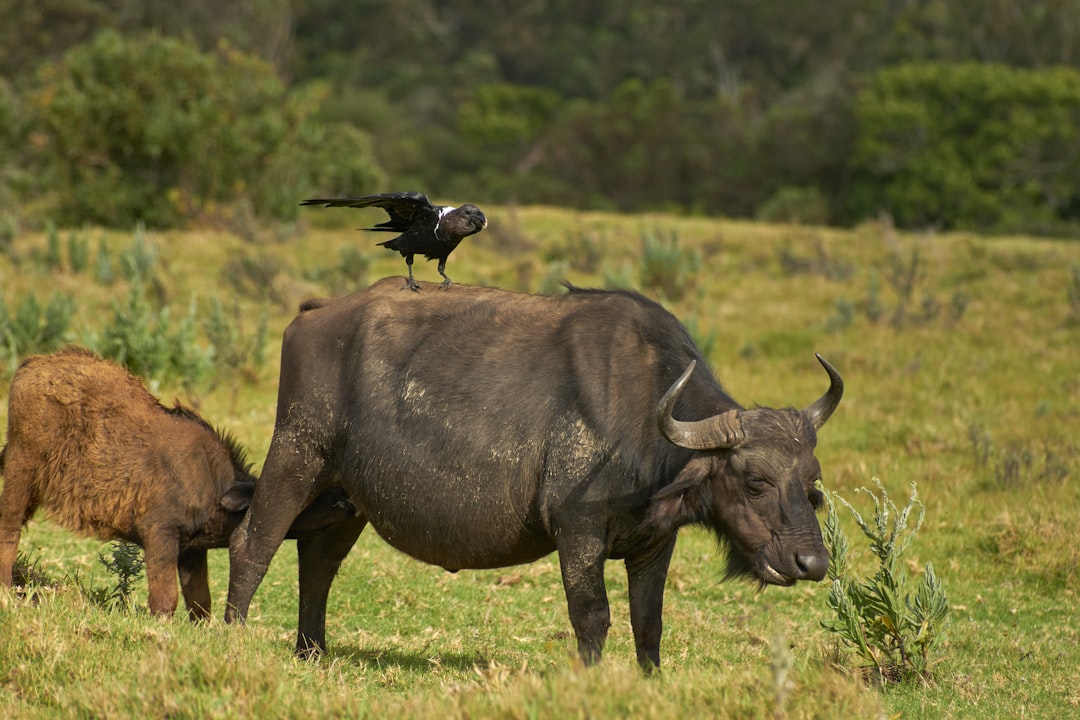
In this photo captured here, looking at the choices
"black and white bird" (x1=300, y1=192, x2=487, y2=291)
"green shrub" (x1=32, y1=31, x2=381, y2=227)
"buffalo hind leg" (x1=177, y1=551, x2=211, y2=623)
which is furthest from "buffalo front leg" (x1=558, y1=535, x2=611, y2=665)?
"green shrub" (x1=32, y1=31, x2=381, y2=227)

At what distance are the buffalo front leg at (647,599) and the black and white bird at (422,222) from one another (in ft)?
6.61

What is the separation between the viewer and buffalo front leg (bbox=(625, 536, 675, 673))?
6613 millimetres

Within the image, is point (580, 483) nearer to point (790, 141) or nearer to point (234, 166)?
point (234, 166)

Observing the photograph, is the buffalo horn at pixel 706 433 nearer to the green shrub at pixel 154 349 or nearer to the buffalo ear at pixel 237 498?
the buffalo ear at pixel 237 498

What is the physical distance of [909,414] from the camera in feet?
46.4

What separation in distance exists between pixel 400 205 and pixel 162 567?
8.39 feet

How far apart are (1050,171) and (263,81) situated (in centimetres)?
2680

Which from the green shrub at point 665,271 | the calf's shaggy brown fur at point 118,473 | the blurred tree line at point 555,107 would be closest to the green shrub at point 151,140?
the blurred tree line at point 555,107

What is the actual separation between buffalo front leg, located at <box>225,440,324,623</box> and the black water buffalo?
1 centimetres

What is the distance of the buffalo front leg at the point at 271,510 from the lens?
23.9ft

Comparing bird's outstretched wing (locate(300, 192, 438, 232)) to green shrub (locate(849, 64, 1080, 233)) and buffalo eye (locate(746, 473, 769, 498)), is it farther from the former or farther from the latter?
green shrub (locate(849, 64, 1080, 233))

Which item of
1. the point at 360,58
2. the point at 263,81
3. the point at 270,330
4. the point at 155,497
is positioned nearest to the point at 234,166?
the point at 263,81

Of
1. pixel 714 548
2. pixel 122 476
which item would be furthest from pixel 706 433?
pixel 714 548

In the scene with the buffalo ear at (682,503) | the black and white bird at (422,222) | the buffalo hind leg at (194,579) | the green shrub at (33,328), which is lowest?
the buffalo hind leg at (194,579)
